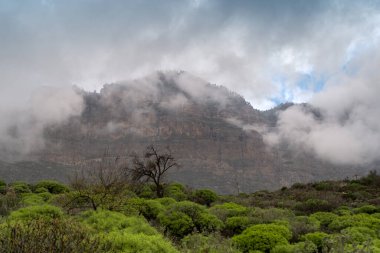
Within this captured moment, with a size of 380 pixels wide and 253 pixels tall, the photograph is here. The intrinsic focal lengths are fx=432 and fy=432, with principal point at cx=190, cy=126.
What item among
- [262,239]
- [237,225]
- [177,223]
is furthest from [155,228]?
[237,225]

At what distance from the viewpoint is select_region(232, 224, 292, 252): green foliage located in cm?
1777

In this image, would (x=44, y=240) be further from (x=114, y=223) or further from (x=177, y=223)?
(x=177, y=223)

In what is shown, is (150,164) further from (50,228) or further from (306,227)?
(50,228)

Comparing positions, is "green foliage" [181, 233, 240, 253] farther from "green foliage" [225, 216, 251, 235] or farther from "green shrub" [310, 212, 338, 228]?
"green shrub" [310, 212, 338, 228]

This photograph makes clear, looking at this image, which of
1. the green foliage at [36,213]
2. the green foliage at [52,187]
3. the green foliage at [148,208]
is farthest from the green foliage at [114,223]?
the green foliage at [52,187]

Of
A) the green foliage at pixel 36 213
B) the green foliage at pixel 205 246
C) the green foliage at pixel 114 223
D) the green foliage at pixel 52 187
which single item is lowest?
the green foliage at pixel 205 246

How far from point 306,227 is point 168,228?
701cm

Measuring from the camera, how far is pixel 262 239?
59.3ft

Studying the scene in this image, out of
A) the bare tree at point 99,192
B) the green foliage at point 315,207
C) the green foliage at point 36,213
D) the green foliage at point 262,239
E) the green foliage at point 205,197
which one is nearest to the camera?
the green foliage at point 36,213

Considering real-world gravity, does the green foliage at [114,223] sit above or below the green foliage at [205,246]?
above

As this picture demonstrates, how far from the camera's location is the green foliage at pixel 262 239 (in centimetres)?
1777

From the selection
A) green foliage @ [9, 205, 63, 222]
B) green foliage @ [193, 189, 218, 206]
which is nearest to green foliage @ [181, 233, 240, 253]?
green foliage @ [9, 205, 63, 222]

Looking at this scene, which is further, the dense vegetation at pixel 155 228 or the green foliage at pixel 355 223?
the green foliage at pixel 355 223

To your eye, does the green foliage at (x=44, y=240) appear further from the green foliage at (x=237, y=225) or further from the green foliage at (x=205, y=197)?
the green foliage at (x=205, y=197)
